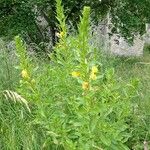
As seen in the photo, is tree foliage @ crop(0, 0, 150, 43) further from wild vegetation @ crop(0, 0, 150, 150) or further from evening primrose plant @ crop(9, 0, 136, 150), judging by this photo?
evening primrose plant @ crop(9, 0, 136, 150)

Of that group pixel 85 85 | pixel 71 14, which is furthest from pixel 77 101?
pixel 71 14

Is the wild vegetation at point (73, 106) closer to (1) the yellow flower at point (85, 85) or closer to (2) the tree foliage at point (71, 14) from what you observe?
(1) the yellow flower at point (85, 85)

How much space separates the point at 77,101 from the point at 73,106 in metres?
0.10

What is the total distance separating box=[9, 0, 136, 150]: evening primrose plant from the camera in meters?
3.68

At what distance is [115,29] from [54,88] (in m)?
11.6

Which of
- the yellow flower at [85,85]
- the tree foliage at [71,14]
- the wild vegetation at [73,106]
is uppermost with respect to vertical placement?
the yellow flower at [85,85]

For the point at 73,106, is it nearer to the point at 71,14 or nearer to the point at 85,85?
the point at 85,85

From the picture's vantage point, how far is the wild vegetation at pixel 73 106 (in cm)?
372

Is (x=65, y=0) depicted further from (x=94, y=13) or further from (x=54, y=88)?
(x=54, y=88)

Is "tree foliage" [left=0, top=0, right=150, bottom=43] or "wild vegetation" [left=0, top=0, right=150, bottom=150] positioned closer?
"wild vegetation" [left=0, top=0, right=150, bottom=150]

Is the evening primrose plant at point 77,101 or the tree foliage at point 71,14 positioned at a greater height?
the evening primrose plant at point 77,101

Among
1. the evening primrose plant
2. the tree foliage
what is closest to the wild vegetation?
the evening primrose plant

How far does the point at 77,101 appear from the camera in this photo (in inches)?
159

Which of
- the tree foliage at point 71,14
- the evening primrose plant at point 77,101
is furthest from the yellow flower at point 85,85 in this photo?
the tree foliage at point 71,14
